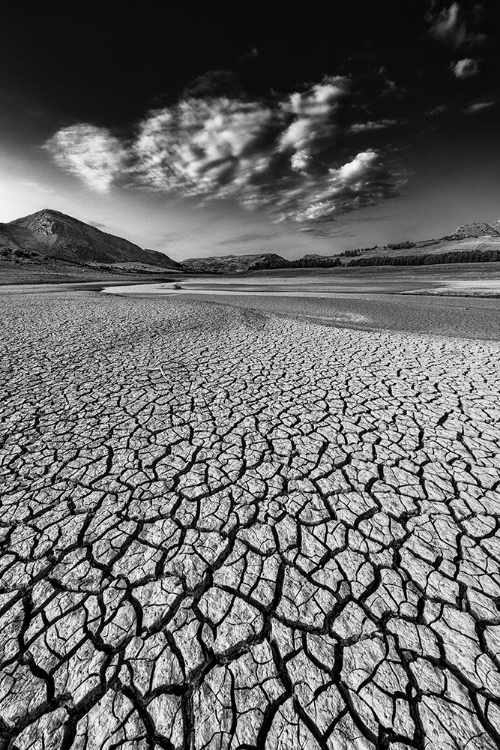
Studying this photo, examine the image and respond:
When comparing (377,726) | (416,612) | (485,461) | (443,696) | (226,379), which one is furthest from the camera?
(226,379)

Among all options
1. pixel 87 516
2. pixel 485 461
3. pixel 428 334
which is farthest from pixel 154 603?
pixel 428 334

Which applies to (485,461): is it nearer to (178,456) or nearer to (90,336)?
(178,456)

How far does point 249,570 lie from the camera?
7.84ft

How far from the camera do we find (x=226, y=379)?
6.03 meters

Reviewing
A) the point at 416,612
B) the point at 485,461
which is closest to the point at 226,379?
the point at 485,461

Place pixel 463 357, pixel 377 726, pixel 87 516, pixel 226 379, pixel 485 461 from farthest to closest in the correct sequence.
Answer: pixel 463 357
pixel 226 379
pixel 485 461
pixel 87 516
pixel 377 726

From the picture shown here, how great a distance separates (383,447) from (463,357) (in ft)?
16.5

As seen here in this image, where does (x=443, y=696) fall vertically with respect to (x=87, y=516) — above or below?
below

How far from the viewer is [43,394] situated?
17.0 feet

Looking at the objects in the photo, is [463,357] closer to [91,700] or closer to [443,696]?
[443,696]

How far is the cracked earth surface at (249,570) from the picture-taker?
1623 mm

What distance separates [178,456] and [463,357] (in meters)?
7.07

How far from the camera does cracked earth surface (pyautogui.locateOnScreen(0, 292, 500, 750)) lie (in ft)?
5.32

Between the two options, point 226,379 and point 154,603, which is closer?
point 154,603
